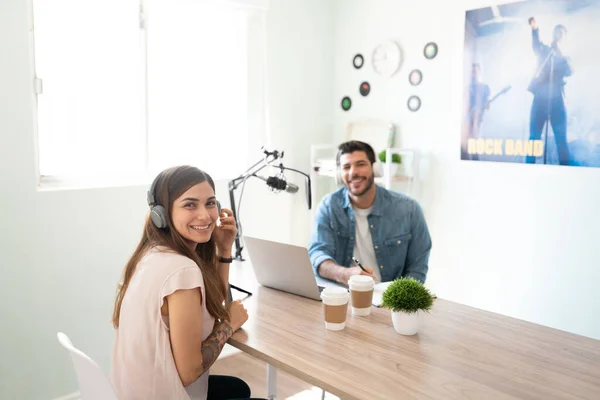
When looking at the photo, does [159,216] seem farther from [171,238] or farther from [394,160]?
[394,160]

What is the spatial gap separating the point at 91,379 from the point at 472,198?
246 centimetres

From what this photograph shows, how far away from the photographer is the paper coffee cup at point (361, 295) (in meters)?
1.92

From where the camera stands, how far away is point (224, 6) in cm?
342

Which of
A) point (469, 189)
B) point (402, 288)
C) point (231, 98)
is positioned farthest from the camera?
point (231, 98)

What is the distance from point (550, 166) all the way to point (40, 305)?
250cm

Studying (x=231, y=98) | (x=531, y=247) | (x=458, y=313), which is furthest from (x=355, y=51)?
(x=458, y=313)

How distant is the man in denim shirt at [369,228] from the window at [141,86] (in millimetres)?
1052

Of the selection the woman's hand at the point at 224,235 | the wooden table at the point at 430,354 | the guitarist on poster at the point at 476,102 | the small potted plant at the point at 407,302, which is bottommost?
the wooden table at the point at 430,354

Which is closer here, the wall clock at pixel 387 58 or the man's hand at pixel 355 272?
the man's hand at pixel 355 272

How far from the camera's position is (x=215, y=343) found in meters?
1.69

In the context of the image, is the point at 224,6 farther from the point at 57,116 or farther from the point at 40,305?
the point at 40,305

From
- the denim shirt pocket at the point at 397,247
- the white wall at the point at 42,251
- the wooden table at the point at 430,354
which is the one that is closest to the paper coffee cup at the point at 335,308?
the wooden table at the point at 430,354

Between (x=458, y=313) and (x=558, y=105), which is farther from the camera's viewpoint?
(x=558, y=105)

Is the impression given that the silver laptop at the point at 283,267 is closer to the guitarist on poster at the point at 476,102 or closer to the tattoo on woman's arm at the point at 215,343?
the tattoo on woman's arm at the point at 215,343
